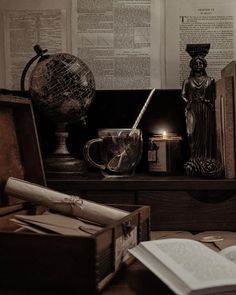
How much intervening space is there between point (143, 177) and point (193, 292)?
74cm

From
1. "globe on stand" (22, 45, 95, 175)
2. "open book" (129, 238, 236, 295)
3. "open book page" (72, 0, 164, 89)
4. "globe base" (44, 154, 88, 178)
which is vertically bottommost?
"open book" (129, 238, 236, 295)

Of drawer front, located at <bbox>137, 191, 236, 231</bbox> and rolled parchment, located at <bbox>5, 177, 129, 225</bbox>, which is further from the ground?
rolled parchment, located at <bbox>5, 177, 129, 225</bbox>

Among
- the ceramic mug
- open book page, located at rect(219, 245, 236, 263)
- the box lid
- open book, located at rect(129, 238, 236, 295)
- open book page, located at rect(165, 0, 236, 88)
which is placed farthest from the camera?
open book page, located at rect(165, 0, 236, 88)

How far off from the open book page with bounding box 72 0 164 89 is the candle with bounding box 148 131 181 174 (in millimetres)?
287

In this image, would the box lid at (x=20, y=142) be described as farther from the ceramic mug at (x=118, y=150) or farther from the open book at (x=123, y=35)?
the open book at (x=123, y=35)

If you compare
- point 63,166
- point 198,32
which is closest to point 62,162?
point 63,166

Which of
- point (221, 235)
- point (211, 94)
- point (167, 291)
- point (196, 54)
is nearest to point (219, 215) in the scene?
point (221, 235)

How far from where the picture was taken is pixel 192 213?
1.35 m

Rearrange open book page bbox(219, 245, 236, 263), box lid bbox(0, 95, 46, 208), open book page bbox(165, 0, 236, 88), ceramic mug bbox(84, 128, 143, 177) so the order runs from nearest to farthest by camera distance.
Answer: open book page bbox(219, 245, 236, 263)
box lid bbox(0, 95, 46, 208)
ceramic mug bbox(84, 128, 143, 177)
open book page bbox(165, 0, 236, 88)

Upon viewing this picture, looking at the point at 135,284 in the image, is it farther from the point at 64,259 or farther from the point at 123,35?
the point at 123,35

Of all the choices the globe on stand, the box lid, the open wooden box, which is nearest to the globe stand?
the globe on stand

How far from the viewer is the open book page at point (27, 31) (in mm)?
1710

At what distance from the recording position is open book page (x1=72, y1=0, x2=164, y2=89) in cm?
169

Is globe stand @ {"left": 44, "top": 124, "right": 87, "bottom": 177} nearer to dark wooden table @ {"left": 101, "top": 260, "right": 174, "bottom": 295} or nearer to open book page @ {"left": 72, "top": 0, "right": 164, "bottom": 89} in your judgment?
open book page @ {"left": 72, "top": 0, "right": 164, "bottom": 89}
